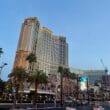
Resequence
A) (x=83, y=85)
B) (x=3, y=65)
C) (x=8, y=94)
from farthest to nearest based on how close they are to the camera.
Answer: (x=8, y=94) → (x=3, y=65) → (x=83, y=85)

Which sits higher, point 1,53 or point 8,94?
point 1,53

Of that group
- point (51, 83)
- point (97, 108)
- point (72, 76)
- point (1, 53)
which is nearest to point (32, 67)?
point (51, 83)

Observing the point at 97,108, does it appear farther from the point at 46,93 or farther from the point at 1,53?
the point at 46,93

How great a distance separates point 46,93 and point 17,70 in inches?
2009

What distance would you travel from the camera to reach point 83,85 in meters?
57.3

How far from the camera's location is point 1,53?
96375 millimetres

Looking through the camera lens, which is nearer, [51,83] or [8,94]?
[8,94]

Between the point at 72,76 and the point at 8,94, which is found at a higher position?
the point at 72,76

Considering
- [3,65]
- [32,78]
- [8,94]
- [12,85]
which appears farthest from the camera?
[8,94]

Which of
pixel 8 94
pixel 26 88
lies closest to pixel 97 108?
pixel 8 94

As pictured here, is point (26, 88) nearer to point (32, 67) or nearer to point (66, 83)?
point (32, 67)

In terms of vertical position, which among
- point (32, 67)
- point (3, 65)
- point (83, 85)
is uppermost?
point (32, 67)

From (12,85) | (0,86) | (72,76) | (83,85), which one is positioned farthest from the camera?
(72,76)

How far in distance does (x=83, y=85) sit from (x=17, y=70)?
61.1 m
